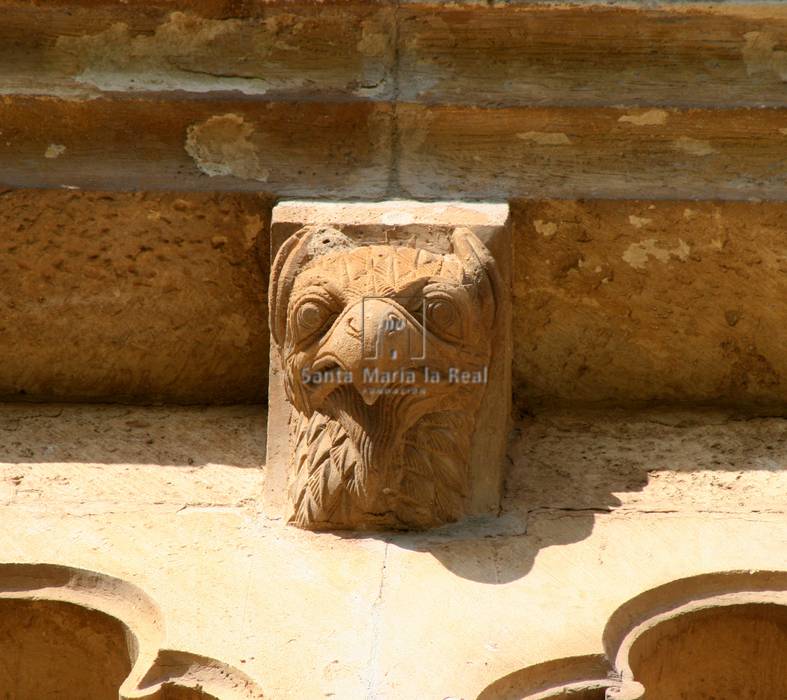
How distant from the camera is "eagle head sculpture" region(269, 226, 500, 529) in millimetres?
3764

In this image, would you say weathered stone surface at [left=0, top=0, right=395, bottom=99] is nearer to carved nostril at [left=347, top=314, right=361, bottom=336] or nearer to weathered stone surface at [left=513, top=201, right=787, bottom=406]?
weathered stone surface at [left=513, top=201, right=787, bottom=406]

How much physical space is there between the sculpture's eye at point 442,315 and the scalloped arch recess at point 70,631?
776 mm

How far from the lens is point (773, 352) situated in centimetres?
425

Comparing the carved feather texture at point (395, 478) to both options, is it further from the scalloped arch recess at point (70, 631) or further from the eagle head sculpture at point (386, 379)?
the scalloped arch recess at point (70, 631)

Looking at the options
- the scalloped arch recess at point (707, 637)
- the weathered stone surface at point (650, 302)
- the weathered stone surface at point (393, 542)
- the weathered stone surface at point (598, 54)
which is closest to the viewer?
the weathered stone surface at point (393, 542)

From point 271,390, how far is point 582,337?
71cm

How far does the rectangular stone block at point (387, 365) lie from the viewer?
3781mm

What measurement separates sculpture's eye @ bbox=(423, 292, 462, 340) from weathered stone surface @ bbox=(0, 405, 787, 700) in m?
0.40

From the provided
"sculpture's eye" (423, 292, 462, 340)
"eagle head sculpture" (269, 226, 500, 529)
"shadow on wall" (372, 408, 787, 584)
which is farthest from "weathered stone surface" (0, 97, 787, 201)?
"shadow on wall" (372, 408, 787, 584)

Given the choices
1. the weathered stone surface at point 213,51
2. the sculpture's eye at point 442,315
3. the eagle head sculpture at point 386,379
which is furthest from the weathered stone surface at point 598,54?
the sculpture's eye at point 442,315

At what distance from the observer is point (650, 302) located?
166 inches

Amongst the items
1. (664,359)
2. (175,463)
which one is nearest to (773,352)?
(664,359)

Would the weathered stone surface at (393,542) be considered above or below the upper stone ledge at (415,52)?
below
